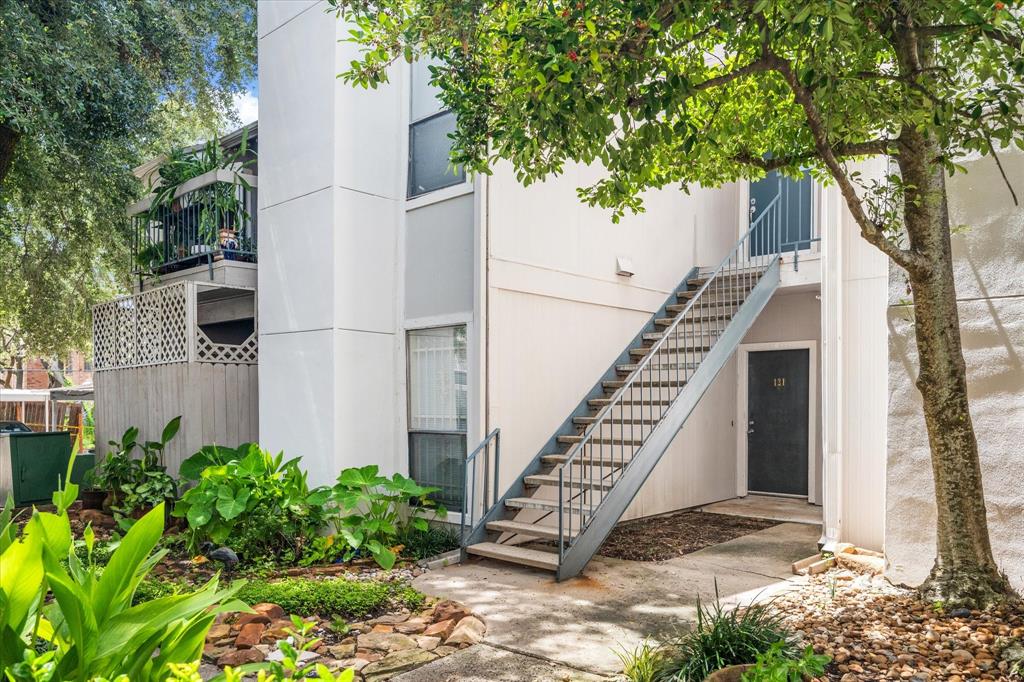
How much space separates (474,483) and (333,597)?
1799 mm

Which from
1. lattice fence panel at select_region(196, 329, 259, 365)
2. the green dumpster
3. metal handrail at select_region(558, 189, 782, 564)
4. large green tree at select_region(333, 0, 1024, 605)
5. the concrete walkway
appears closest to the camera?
large green tree at select_region(333, 0, 1024, 605)

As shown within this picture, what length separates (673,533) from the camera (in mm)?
7680

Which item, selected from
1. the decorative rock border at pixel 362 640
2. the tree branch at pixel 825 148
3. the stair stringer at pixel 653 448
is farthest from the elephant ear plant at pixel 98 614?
the stair stringer at pixel 653 448

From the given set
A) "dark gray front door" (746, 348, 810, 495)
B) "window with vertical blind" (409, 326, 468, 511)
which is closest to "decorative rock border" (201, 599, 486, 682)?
"window with vertical blind" (409, 326, 468, 511)

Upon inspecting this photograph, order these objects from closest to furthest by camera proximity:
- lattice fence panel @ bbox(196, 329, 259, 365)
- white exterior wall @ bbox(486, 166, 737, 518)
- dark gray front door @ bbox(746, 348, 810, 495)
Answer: white exterior wall @ bbox(486, 166, 737, 518) → lattice fence panel @ bbox(196, 329, 259, 365) → dark gray front door @ bbox(746, 348, 810, 495)

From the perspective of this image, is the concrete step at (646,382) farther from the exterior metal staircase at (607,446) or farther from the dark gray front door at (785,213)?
the dark gray front door at (785,213)

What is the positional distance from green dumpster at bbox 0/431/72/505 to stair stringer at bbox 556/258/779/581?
735 centimetres

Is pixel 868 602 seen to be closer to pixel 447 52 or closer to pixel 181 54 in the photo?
pixel 447 52

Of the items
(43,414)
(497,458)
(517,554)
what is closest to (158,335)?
(497,458)

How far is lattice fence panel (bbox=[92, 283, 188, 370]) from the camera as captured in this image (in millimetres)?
8250

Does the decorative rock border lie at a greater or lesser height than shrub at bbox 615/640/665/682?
lesser

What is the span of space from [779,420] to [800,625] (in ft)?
19.9

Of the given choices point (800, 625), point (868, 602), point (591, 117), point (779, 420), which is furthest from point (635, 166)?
point (779, 420)

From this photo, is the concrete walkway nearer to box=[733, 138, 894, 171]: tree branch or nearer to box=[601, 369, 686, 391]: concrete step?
box=[601, 369, 686, 391]: concrete step
